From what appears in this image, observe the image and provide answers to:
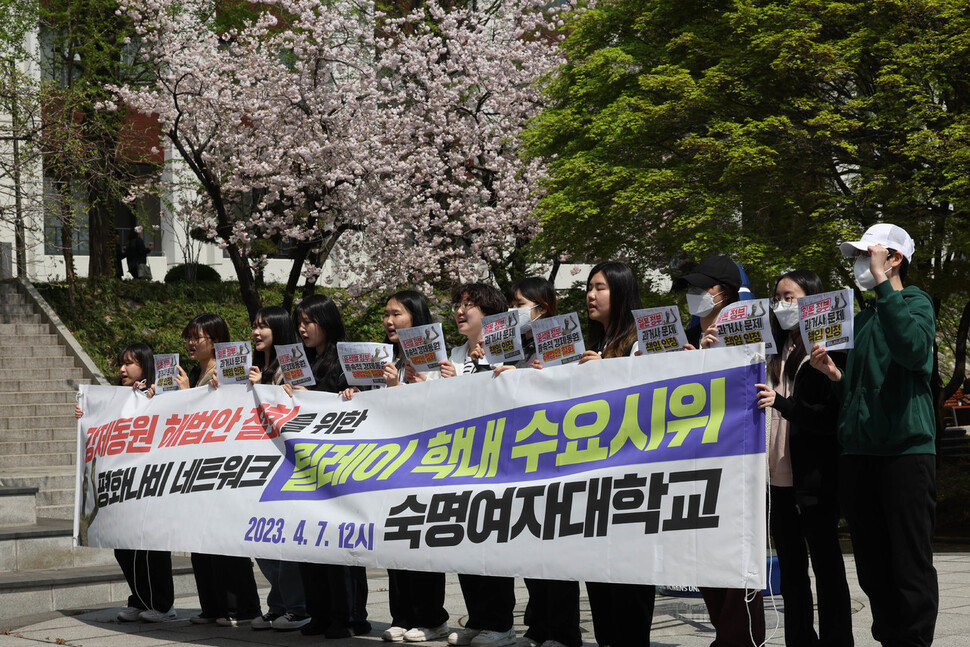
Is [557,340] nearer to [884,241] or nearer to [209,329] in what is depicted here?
[884,241]

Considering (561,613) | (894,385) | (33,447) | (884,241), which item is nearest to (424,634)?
(561,613)

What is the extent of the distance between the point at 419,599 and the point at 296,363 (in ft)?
5.20

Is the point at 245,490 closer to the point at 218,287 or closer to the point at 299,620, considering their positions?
the point at 299,620

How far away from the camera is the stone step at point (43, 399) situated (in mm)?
15934

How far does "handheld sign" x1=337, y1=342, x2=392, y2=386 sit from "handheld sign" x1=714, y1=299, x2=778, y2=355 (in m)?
2.17

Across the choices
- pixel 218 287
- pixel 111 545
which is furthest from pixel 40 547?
pixel 218 287

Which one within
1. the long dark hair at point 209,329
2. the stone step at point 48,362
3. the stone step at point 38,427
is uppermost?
the stone step at point 48,362

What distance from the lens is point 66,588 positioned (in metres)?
8.14

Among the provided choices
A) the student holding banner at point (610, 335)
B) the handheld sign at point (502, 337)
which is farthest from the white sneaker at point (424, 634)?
the handheld sign at point (502, 337)

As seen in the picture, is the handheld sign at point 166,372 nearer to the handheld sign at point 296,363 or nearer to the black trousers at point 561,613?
the handheld sign at point 296,363

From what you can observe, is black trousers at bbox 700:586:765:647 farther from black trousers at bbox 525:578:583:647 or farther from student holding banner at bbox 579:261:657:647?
black trousers at bbox 525:578:583:647

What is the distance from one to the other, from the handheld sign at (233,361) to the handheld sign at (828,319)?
3600 millimetres

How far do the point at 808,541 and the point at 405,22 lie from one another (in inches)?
744

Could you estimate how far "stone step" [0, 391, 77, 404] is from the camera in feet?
52.3
